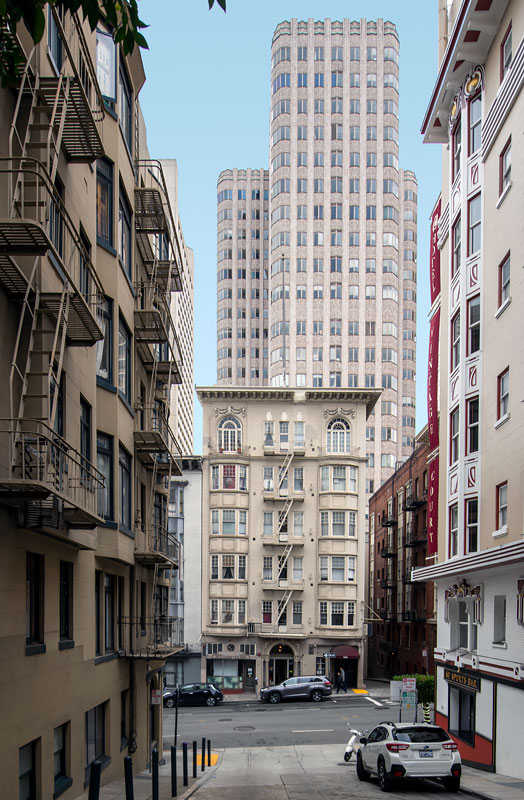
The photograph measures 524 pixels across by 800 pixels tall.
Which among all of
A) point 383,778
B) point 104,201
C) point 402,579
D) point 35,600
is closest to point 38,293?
point 35,600

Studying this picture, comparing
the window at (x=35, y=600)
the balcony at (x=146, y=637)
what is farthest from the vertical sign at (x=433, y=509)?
the window at (x=35, y=600)

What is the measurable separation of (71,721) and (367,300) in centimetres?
9171

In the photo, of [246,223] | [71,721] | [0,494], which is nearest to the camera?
[0,494]

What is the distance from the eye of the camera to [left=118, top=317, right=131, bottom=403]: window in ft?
66.8

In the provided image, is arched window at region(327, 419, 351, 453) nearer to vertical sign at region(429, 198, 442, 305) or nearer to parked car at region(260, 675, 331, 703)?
parked car at region(260, 675, 331, 703)

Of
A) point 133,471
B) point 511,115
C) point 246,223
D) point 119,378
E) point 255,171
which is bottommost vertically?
point 133,471

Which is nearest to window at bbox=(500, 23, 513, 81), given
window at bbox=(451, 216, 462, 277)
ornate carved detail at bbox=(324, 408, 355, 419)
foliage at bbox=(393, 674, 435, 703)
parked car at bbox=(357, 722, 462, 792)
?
window at bbox=(451, 216, 462, 277)

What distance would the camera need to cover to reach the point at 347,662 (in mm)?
54719

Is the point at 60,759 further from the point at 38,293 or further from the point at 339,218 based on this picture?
the point at 339,218

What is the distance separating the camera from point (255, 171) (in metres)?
127

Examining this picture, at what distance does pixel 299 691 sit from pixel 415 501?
13.6 m

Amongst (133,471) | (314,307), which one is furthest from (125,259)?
(314,307)

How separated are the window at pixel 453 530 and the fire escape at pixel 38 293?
56.2 ft

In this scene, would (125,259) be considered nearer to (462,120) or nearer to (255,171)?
(462,120)
